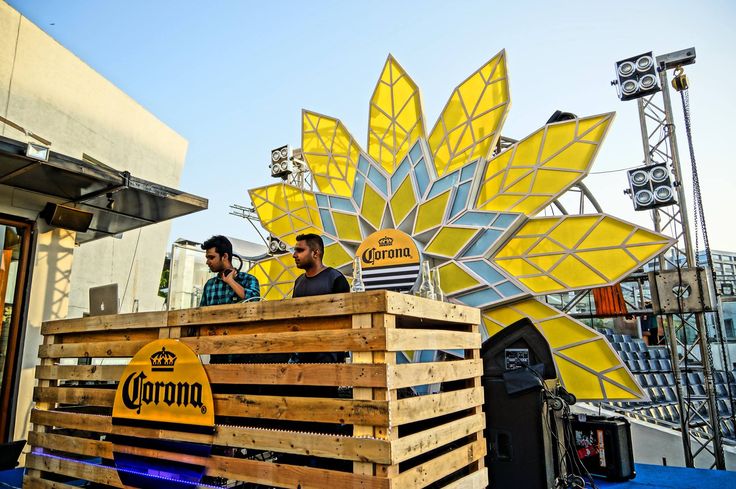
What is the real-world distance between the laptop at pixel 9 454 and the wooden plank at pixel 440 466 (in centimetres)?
395

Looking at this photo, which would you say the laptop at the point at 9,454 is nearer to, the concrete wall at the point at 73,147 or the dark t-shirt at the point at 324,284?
the concrete wall at the point at 73,147

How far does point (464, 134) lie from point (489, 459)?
3.66 metres

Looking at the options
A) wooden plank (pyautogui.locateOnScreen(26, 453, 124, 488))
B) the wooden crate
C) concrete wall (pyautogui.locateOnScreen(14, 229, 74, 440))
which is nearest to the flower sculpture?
the wooden crate

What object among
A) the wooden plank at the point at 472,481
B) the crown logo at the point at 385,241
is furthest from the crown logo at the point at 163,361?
the crown logo at the point at 385,241

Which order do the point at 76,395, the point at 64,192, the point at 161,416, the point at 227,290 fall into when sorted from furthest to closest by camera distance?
A: the point at 64,192
the point at 227,290
the point at 76,395
the point at 161,416

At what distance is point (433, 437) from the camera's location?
2.26 m

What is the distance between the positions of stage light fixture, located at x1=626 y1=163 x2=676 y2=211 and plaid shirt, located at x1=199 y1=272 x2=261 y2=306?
4.58 metres

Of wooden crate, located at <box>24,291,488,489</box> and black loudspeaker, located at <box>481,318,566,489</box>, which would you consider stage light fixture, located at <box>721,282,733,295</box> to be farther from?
wooden crate, located at <box>24,291,488,489</box>

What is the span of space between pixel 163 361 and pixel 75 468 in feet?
3.22

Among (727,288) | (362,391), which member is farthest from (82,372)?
(727,288)

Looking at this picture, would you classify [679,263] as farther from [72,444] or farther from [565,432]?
[72,444]

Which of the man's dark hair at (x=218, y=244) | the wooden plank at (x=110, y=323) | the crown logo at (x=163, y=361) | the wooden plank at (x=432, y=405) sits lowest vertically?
the wooden plank at (x=432, y=405)

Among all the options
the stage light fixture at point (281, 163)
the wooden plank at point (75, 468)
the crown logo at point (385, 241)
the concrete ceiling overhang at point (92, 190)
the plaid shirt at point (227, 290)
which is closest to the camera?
the wooden plank at point (75, 468)

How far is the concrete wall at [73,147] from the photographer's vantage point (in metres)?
5.61
